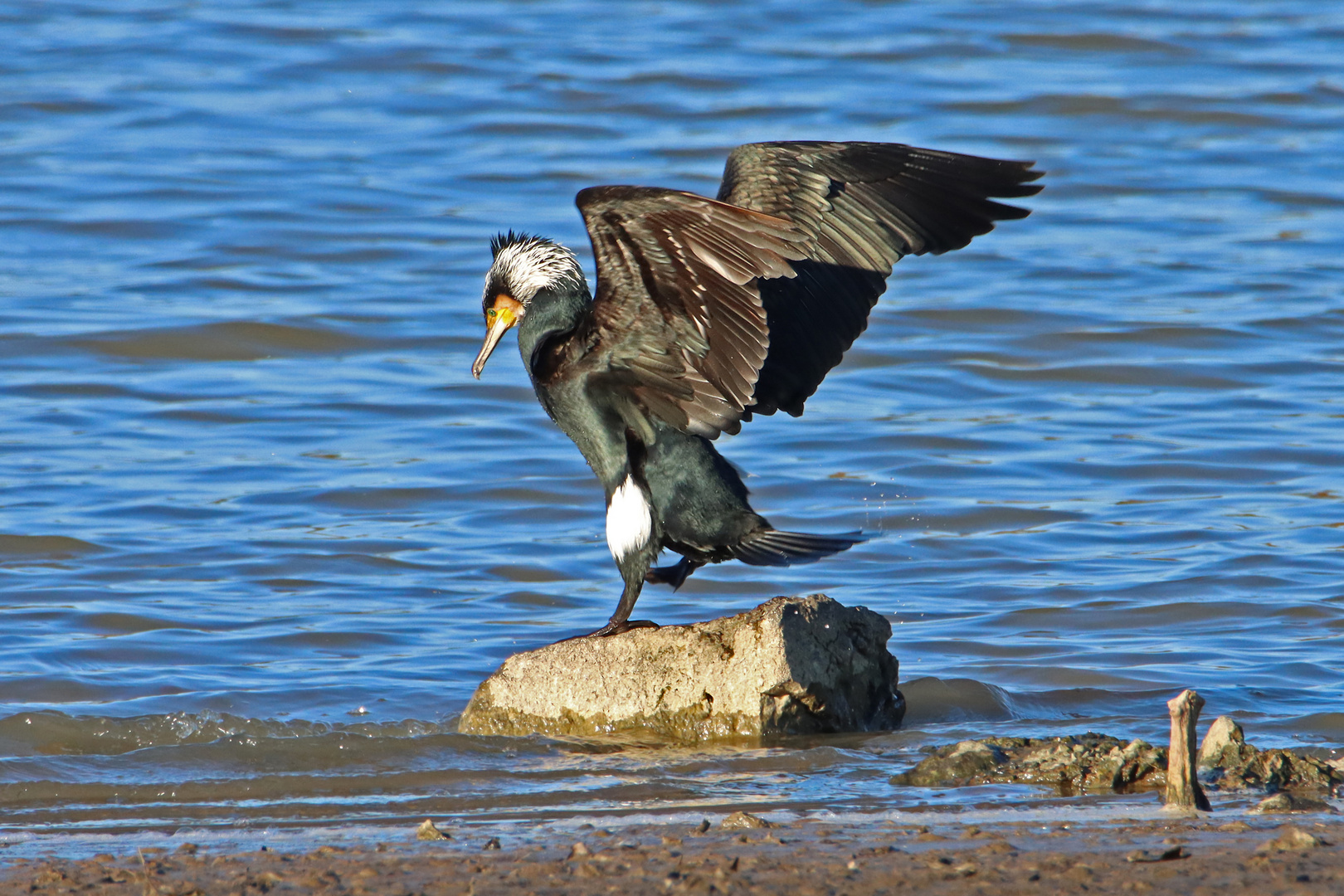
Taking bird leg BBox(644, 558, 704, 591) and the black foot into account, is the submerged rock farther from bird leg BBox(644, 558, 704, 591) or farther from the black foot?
bird leg BBox(644, 558, 704, 591)

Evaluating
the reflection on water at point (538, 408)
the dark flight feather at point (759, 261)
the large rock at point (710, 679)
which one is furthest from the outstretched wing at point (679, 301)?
the reflection on water at point (538, 408)

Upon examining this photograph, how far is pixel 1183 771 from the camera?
12.6ft

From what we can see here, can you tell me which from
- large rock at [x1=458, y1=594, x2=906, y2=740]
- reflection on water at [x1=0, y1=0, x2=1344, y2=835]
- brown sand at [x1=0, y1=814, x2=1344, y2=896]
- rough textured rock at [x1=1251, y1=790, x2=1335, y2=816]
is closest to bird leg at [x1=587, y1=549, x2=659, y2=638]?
large rock at [x1=458, y1=594, x2=906, y2=740]

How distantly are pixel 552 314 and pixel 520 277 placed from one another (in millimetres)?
148

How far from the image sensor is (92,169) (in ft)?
40.3

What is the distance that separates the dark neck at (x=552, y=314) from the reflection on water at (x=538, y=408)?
1.21 meters

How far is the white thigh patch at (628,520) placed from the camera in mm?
5199

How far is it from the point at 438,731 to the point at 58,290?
6.11m

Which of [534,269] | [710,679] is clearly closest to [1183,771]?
[710,679]

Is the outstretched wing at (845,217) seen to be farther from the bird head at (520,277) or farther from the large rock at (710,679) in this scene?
the large rock at (710,679)

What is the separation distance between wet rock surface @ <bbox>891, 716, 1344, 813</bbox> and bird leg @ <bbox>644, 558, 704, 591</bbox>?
1274mm

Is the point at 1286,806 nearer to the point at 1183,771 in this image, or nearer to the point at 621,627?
the point at 1183,771

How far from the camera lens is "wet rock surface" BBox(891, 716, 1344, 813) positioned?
415cm

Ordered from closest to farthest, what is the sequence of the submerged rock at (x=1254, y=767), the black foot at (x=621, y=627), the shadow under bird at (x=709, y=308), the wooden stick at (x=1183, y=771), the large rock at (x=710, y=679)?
the wooden stick at (x=1183, y=771) → the submerged rock at (x=1254, y=767) → the shadow under bird at (x=709, y=308) → the large rock at (x=710, y=679) → the black foot at (x=621, y=627)
